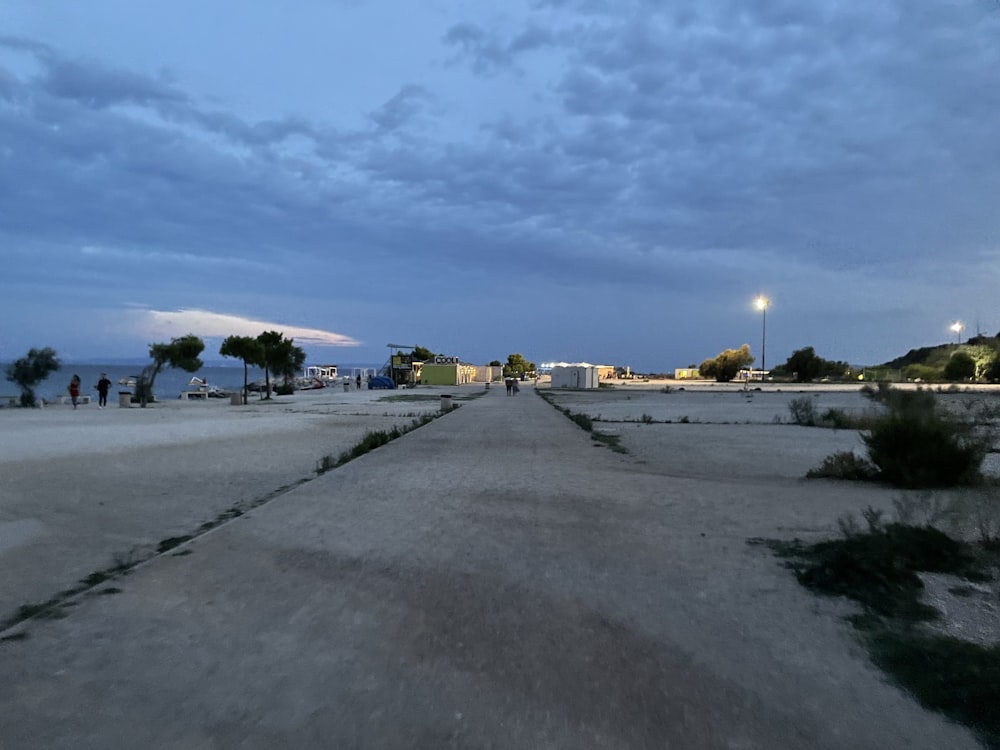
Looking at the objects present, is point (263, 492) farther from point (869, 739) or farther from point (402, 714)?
point (869, 739)

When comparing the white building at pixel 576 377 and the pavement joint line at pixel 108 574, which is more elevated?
the white building at pixel 576 377

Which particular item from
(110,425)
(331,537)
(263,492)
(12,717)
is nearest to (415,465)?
(263,492)

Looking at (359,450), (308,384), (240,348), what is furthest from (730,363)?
(359,450)

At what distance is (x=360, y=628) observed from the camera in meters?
4.32

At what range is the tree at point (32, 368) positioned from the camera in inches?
1786

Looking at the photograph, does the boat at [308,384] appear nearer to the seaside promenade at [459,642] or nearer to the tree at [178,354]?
the tree at [178,354]

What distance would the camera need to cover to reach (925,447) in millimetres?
9617

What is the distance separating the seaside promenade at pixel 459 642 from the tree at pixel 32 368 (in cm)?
4542

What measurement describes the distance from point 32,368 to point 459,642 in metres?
51.3

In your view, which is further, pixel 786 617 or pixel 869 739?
pixel 786 617

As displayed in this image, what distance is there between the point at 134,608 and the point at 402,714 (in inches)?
94.3

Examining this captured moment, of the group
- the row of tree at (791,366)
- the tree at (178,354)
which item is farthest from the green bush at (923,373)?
the tree at (178,354)

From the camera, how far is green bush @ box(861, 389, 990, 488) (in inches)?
371

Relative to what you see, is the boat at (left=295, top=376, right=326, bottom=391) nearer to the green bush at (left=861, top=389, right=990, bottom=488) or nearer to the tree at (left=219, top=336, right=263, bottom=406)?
the tree at (left=219, top=336, right=263, bottom=406)
